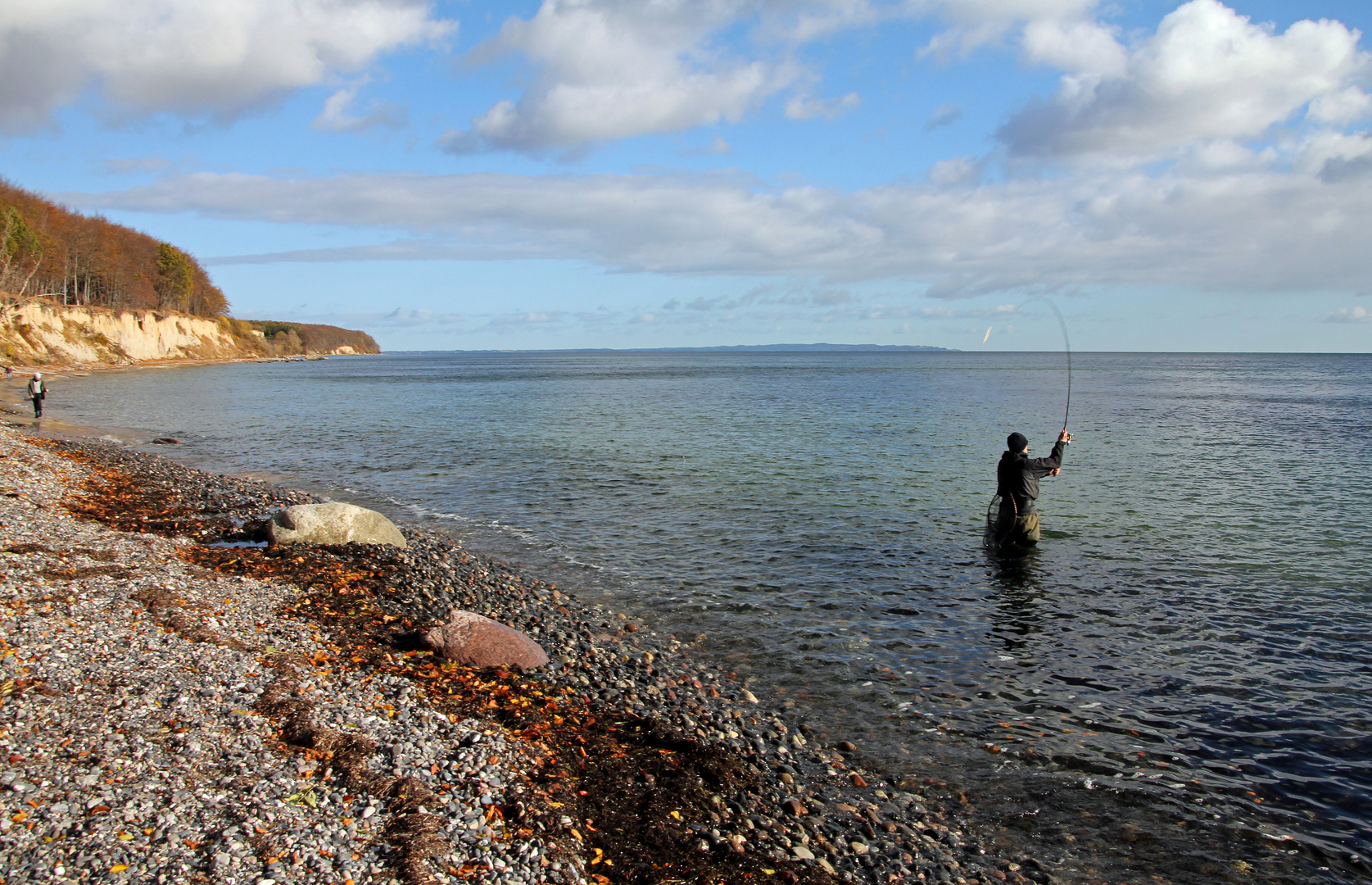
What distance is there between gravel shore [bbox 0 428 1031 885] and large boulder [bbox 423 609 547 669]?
0.27m

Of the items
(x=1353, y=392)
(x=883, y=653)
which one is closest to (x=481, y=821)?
(x=883, y=653)

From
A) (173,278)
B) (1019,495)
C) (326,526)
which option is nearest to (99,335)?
(173,278)

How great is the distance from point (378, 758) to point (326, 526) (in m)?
9.77

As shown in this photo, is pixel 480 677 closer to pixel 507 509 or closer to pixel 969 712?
pixel 969 712

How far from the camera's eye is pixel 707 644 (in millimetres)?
12555

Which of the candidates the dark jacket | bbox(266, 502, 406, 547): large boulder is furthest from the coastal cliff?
the dark jacket

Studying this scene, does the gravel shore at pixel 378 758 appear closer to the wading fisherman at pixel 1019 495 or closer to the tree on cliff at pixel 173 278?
the wading fisherman at pixel 1019 495

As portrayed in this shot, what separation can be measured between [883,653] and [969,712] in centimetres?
203

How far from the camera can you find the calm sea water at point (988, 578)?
9.23 meters

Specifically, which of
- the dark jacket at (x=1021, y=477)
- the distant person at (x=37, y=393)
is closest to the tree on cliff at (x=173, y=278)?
the distant person at (x=37, y=393)

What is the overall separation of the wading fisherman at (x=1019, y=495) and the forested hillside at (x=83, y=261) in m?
112

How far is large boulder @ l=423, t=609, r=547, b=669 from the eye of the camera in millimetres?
10430

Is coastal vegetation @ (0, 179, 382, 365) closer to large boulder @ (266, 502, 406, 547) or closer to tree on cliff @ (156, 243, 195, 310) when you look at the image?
tree on cliff @ (156, 243, 195, 310)

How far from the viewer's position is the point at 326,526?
16.0 metres
